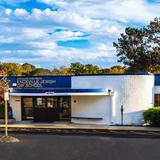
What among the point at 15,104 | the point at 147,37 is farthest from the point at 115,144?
the point at 147,37

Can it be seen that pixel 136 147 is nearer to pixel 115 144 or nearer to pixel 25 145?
pixel 115 144

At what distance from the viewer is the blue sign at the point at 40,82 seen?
33250 mm

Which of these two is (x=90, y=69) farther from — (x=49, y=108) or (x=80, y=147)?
(x=80, y=147)

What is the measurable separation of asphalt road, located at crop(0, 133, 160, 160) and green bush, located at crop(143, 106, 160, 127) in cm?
452

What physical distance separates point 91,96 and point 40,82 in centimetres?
413

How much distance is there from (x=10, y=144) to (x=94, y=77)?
11.0 metres

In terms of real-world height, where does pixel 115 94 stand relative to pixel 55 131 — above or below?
above

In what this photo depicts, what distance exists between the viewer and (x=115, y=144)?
74.5 ft

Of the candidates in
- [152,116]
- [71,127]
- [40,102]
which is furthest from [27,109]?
[152,116]

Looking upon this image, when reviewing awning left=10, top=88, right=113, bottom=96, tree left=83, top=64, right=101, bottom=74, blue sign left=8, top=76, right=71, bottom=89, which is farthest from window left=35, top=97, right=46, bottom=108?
tree left=83, top=64, right=101, bottom=74

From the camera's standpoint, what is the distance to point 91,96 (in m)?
32.3

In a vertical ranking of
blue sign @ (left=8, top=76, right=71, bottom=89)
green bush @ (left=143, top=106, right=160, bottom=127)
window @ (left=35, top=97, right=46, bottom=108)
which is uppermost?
blue sign @ (left=8, top=76, right=71, bottom=89)

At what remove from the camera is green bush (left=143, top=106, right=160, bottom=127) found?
97.7 feet

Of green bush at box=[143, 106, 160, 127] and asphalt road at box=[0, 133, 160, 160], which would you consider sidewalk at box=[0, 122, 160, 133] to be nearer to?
green bush at box=[143, 106, 160, 127]
